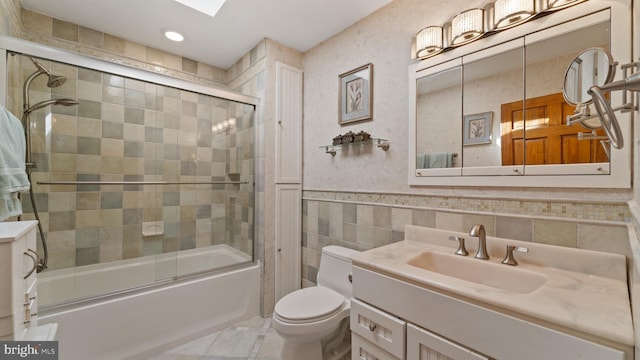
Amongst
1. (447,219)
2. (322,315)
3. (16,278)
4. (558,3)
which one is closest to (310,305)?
(322,315)

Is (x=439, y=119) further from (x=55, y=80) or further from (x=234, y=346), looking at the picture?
(x=55, y=80)

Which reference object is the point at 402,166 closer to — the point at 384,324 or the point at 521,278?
the point at 521,278

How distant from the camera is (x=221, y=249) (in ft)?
7.97

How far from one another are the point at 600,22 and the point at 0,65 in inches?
113

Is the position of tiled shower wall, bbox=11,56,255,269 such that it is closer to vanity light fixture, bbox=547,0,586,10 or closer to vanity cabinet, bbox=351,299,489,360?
vanity cabinet, bbox=351,299,489,360

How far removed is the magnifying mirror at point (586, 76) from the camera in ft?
3.08

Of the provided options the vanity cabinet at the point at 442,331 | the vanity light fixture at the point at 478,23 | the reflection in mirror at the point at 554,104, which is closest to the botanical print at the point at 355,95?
the vanity light fixture at the point at 478,23

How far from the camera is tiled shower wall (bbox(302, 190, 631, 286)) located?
3.36 feet

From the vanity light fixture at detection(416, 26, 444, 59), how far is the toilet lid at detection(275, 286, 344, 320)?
162 cm

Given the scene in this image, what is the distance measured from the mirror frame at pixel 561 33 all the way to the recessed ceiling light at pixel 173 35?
216 centimetres

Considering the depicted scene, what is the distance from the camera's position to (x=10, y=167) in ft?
3.65

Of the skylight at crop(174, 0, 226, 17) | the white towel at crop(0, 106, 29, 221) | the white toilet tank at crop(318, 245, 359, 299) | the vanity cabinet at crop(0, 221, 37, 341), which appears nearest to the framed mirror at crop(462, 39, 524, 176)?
the white toilet tank at crop(318, 245, 359, 299)

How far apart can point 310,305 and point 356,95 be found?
151 centimetres

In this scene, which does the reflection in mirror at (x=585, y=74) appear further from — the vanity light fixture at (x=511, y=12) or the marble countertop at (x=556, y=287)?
the marble countertop at (x=556, y=287)
